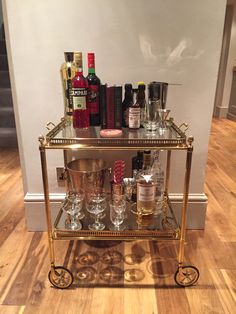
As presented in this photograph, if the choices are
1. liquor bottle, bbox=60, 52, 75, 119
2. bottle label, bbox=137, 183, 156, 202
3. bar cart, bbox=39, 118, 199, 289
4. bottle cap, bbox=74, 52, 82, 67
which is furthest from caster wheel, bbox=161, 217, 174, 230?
bottle cap, bbox=74, 52, 82, 67

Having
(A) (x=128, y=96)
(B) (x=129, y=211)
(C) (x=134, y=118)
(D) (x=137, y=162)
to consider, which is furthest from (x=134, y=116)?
(B) (x=129, y=211)

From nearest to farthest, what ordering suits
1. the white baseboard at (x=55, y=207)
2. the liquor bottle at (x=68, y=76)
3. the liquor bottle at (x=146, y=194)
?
the liquor bottle at (x=146, y=194)
the liquor bottle at (x=68, y=76)
the white baseboard at (x=55, y=207)

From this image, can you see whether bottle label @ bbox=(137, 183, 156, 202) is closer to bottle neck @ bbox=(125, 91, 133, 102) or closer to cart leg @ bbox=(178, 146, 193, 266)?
cart leg @ bbox=(178, 146, 193, 266)

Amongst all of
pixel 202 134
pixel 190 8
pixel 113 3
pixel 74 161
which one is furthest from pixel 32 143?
pixel 190 8

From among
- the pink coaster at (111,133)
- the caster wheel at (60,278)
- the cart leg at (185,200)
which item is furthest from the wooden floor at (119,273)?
the pink coaster at (111,133)

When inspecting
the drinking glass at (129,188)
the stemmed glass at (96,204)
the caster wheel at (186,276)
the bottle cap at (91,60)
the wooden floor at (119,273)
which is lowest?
the wooden floor at (119,273)

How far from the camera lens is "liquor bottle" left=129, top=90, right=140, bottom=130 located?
1.13m

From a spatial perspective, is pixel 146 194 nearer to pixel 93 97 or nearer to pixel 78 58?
pixel 93 97

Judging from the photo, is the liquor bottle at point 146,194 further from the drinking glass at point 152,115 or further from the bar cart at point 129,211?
the drinking glass at point 152,115

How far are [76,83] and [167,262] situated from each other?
95cm

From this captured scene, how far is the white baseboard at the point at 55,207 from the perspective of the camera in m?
1.58

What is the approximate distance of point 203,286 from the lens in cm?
122

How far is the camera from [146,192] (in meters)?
1.15

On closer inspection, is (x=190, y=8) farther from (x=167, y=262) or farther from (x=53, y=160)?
(x=167, y=262)
